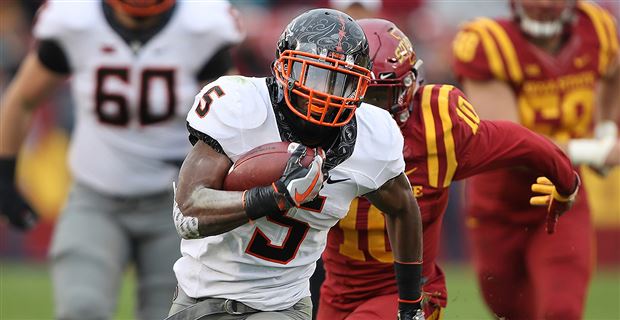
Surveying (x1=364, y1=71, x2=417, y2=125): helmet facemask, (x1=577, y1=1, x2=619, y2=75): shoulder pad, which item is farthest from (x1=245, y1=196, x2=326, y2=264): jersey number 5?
(x1=577, y1=1, x2=619, y2=75): shoulder pad

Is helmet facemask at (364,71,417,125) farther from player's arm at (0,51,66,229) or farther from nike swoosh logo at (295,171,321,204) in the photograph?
player's arm at (0,51,66,229)

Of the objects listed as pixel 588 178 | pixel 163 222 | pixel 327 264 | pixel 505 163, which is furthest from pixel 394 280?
pixel 588 178

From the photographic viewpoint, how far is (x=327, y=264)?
4570mm

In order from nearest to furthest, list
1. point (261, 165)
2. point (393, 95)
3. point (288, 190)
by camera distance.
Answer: point (288, 190), point (261, 165), point (393, 95)

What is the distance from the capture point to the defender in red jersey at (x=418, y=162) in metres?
4.28

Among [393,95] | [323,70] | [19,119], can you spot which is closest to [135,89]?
[19,119]

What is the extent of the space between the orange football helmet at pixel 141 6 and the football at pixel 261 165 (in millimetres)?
1781

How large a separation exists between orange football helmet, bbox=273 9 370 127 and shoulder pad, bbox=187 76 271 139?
0.09 metres

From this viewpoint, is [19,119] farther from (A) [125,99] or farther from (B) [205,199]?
(B) [205,199]

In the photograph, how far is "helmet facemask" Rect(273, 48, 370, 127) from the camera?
11.7 feet

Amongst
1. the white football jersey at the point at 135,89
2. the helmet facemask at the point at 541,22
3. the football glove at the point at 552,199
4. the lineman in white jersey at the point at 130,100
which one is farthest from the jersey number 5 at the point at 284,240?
the helmet facemask at the point at 541,22

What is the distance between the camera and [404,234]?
4016 millimetres

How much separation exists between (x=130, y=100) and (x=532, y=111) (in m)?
1.85

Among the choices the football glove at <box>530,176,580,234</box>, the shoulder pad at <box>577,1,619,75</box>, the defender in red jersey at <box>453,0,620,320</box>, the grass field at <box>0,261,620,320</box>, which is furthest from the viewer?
the grass field at <box>0,261,620,320</box>
